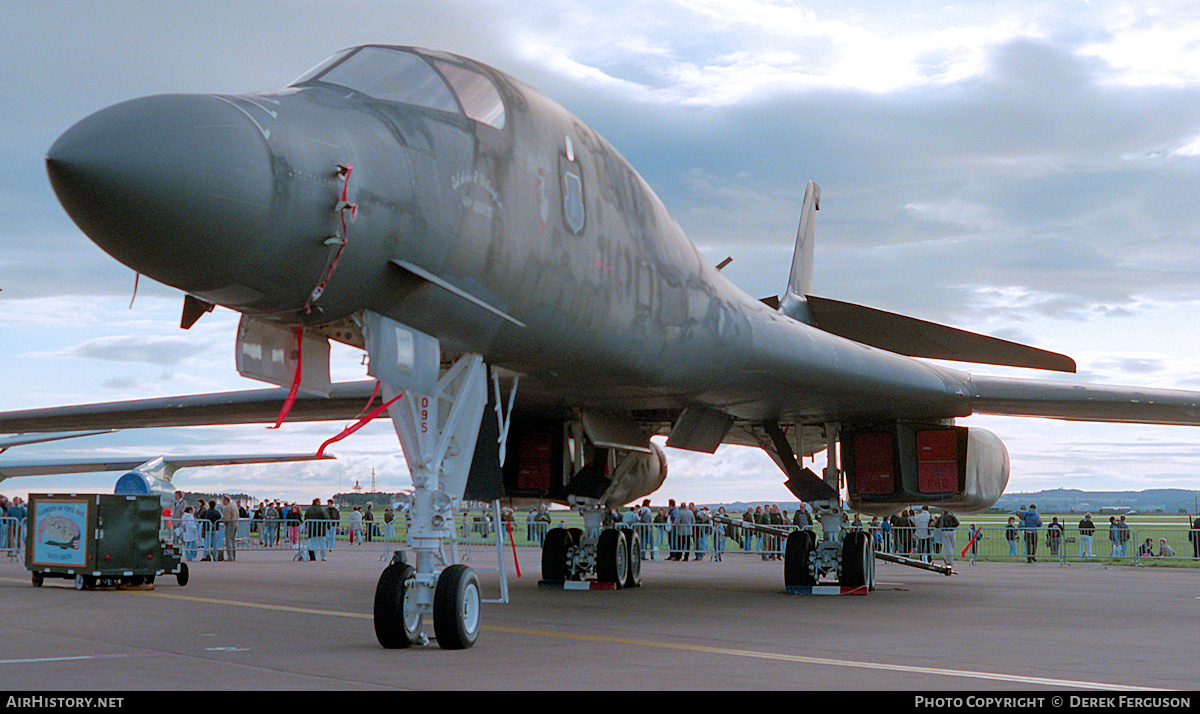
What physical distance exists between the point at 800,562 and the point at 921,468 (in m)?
2.04

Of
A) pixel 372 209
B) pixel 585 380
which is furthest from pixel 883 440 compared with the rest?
pixel 372 209

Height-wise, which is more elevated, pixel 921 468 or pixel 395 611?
pixel 921 468

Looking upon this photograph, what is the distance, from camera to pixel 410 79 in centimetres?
749

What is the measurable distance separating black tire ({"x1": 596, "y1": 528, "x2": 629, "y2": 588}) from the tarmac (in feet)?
1.05

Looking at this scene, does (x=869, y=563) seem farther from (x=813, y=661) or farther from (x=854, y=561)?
(x=813, y=661)

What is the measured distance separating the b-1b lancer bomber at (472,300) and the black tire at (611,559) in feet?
2.45

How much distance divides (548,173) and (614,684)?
393 cm

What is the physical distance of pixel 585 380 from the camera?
10.4m

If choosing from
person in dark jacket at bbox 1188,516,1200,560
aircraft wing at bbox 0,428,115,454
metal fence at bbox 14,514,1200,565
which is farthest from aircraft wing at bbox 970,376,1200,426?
person in dark jacket at bbox 1188,516,1200,560

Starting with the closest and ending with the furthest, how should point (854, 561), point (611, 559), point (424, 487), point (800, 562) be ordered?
point (424, 487)
point (854, 561)
point (800, 562)
point (611, 559)

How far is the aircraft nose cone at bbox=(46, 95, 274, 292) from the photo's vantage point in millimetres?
5414

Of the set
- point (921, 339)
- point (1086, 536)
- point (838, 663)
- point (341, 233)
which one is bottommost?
point (1086, 536)

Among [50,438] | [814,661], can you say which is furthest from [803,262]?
[50,438]

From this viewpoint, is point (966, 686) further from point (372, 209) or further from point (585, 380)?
point (585, 380)
